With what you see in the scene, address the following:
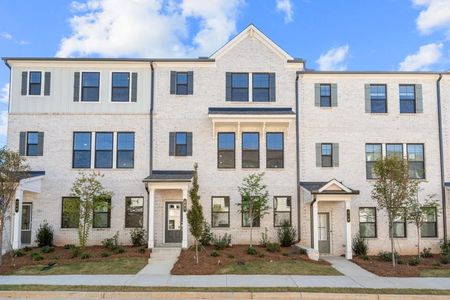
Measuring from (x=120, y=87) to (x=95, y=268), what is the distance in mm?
10170

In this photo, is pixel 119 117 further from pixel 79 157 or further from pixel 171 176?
pixel 171 176

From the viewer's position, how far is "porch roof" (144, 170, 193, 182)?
20266 millimetres

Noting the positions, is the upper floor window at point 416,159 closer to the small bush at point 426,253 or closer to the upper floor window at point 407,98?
the upper floor window at point 407,98

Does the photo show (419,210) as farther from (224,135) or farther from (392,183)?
(224,135)

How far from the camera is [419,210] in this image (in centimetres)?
2036

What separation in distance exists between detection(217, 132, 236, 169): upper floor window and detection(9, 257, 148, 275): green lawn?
22.7ft

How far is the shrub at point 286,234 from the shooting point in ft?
70.0

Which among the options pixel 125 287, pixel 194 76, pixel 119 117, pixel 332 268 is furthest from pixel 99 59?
pixel 332 268

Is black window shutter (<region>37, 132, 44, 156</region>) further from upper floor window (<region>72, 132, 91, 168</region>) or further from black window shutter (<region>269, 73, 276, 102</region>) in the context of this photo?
black window shutter (<region>269, 73, 276, 102</region>)

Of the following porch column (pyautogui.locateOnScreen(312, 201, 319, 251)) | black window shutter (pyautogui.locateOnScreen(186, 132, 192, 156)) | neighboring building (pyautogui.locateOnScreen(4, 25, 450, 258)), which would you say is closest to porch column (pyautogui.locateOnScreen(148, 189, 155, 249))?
neighboring building (pyautogui.locateOnScreen(4, 25, 450, 258))

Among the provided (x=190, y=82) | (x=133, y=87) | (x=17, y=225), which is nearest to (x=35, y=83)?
(x=133, y=87)

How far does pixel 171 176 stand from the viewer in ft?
69.1

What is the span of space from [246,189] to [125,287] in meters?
10.1

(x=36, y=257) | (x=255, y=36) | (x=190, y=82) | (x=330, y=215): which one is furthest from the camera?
(x=255, y=36)
